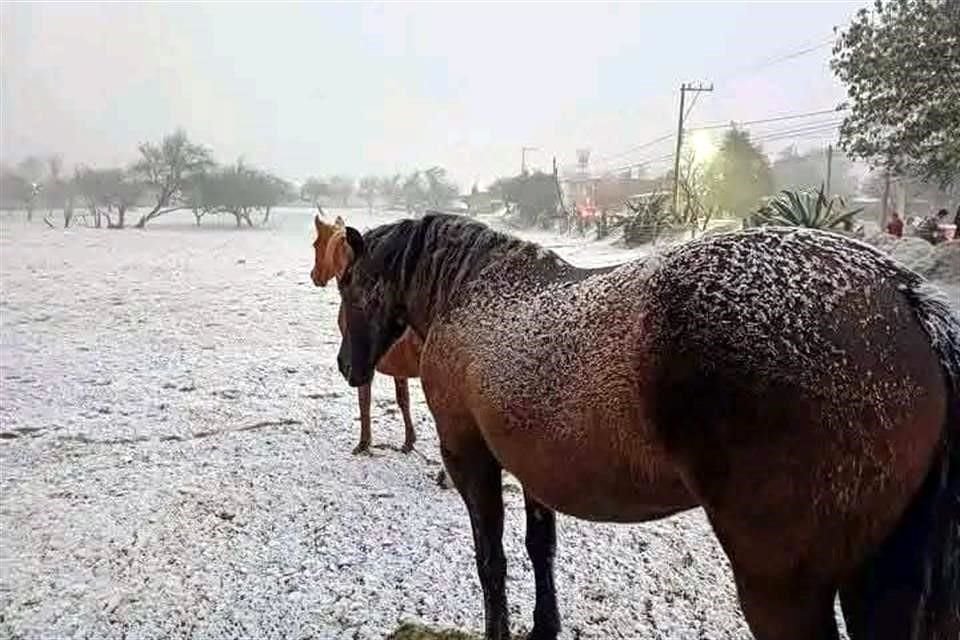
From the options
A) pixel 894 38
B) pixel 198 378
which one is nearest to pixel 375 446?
pixel 198 378

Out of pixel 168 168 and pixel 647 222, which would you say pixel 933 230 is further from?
pixel 168 168

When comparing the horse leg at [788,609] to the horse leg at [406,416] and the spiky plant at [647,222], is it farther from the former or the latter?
the spiky plant at [647,222]

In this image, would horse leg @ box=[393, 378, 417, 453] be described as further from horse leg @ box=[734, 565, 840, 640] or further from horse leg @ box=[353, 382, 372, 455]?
horse leg @ box=[734, 565, 840, 640]

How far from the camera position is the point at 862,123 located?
931cm

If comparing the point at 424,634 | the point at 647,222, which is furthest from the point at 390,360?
the point at 647,222

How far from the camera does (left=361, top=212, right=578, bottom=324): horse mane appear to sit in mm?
1871

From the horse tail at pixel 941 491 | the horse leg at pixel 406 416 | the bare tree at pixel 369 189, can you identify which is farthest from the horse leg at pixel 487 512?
the bare tree at pixel 369 189

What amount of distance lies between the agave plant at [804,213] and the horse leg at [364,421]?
6028mm

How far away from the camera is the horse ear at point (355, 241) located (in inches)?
87.6

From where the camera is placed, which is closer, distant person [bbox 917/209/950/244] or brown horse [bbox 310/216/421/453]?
brown horse [bbox 310/216/421/453]

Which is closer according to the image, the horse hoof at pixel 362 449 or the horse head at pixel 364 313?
the horse head at pixel 364 313

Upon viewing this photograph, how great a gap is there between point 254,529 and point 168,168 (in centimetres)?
3918

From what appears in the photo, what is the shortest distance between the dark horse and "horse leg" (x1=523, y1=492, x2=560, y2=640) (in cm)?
78

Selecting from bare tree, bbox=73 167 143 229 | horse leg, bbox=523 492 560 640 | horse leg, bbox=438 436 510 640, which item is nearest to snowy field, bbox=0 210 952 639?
horse leg, bbox=523 492 560 640
